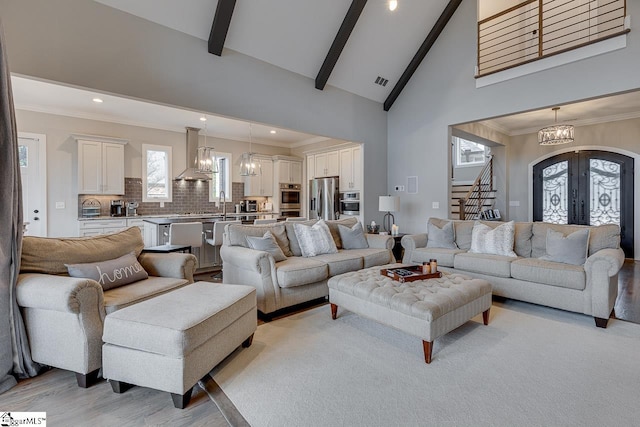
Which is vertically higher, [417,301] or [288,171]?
[288,171]

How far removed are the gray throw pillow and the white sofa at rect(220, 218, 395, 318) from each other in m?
0.80

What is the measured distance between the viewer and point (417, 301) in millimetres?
2406

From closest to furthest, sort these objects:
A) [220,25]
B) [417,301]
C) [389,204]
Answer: [417,301] < [220,25] < [389,204]

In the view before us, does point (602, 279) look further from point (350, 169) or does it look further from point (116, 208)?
point (116, 208)

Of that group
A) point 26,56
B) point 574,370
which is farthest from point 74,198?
point 574,370

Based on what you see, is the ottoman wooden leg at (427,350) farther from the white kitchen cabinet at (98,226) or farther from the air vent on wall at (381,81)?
the white kitchen cabinet at (98,226)

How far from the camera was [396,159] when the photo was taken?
651cm

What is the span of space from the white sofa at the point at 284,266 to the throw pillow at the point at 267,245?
7cm

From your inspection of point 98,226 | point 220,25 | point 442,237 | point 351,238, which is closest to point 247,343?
→ point 351,238

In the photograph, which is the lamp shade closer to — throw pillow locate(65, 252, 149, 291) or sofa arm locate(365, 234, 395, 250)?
sofa arm locate(365, 234, 395, 250)

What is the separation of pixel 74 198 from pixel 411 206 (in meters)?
6.40

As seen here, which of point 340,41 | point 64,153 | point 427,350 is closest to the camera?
point 427,350

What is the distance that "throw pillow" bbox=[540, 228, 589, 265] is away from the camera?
3291mm

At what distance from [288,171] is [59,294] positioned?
693cm
